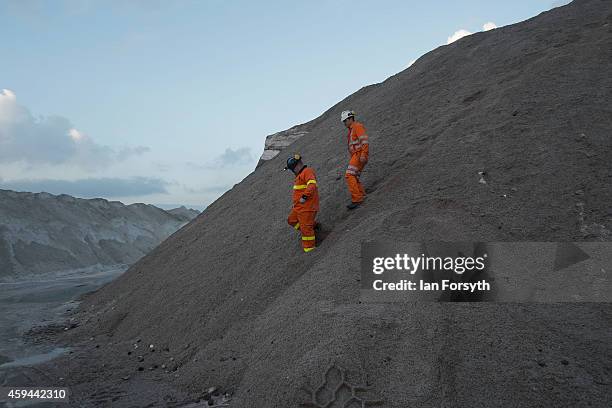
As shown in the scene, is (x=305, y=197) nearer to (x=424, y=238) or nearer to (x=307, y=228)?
(x=307, y=228)

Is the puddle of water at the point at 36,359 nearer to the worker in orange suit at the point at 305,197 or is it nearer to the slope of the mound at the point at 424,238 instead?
the slope of the mound at the point at 424,238

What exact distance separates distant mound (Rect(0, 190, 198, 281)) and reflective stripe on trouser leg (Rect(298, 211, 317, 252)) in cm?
1717

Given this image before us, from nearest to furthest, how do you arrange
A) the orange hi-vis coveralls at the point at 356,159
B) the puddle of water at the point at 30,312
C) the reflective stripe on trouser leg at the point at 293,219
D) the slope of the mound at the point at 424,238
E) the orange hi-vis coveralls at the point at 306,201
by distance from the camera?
the slope of the mound at the point at 424,238 → the orange hi-vis coveralls at the point at 306,201 → the reflective stripe on trouser leg at the point at 293,219 → the orange hi-vis coveralls at the point at 356,159 → the puddle of water at the point at 30,312

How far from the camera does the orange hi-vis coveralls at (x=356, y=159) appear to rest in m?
6.68

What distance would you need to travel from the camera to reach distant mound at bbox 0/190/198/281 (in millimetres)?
21203

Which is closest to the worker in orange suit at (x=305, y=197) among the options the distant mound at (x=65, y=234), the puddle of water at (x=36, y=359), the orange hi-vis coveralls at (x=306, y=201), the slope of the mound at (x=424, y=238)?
the orange hi-vis coveralls at (x=306, y=201)

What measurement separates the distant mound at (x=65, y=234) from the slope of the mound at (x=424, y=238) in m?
12.5

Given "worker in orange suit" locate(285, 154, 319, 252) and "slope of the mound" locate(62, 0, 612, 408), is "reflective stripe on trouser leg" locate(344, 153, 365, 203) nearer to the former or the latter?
"slope of the mound" locate(62, 0, 612, 408)

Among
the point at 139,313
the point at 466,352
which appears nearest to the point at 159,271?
the point at 139,313

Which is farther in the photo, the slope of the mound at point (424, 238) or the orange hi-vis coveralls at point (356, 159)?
the orange hi-vis coveralls at point (356, 159)

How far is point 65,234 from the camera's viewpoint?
24.7 metres

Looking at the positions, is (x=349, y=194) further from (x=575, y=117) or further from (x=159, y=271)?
(x=159, y=271)

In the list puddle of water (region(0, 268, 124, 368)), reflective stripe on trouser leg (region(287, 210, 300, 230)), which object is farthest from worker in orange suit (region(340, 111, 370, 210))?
puddle of water (region(0, 268, 124, 368))

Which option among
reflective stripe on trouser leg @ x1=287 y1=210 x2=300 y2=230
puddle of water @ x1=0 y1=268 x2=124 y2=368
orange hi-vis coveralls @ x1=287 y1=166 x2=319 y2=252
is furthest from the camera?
puddle of water @ x1=0 y1=268 x2=124 y2=368
